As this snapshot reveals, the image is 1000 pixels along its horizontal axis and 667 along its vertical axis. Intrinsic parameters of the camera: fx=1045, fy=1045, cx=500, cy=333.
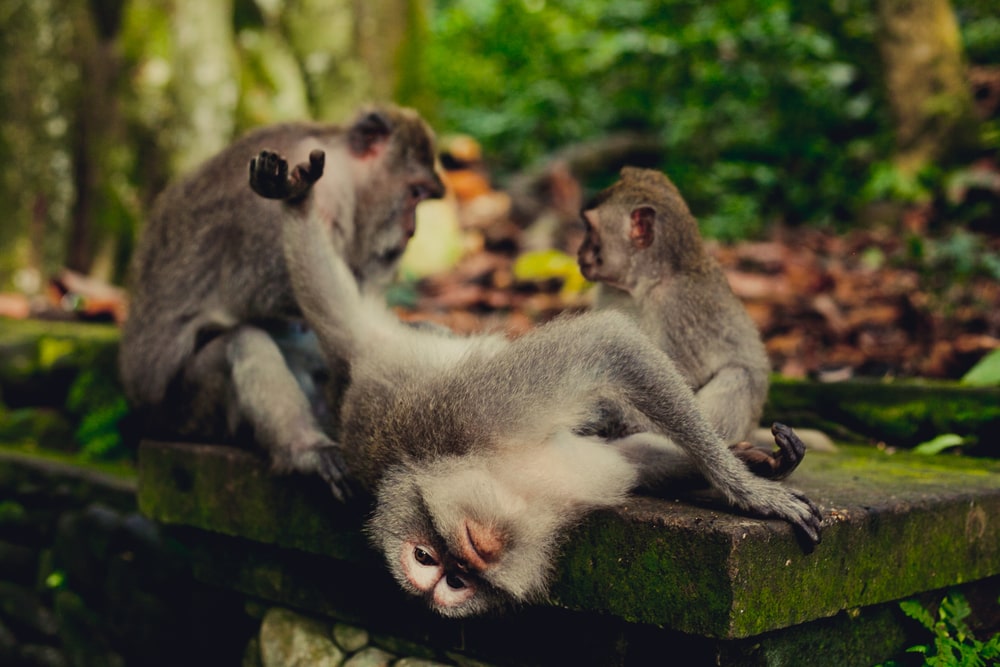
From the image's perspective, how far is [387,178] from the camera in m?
4.17

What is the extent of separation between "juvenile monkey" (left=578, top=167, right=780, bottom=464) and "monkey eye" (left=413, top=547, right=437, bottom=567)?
2.97ft

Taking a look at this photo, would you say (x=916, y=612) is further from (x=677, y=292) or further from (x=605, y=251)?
(x=605, y=251)

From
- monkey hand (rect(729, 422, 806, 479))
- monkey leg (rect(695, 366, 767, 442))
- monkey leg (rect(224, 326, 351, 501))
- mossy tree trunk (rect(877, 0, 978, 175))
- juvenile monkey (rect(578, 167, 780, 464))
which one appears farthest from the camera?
mossy tree trunk (rect(877, 0, 978, 175))

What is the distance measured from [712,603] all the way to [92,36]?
7.09m

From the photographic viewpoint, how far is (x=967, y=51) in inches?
412

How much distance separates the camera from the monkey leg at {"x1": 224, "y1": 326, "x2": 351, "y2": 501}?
10.6 feet

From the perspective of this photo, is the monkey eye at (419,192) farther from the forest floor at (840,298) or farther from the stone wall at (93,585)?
the stone wall at (93,585)

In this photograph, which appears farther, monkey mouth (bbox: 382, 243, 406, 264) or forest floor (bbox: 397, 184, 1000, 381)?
forest floor (bbox: 397, 184, 1000, 381)

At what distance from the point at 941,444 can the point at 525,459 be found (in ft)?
6.27

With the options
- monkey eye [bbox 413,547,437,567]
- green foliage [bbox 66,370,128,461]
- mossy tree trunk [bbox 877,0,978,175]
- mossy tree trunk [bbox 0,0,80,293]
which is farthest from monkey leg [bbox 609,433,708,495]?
mossy tree trunk [bbox 877,0,978,175]

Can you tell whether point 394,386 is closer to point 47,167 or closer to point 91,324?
point 91,324

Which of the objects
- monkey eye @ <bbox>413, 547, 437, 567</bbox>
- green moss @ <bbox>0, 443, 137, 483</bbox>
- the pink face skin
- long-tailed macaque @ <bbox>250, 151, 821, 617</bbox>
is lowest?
green moss @ <bbox>0, 443, 137, 483</bbox>

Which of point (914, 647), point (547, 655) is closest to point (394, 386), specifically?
point (547, 655)

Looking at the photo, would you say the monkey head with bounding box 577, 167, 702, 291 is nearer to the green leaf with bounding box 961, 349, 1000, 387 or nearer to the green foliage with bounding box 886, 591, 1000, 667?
the green foliage with bounding box 886, 591, 1000, 667
